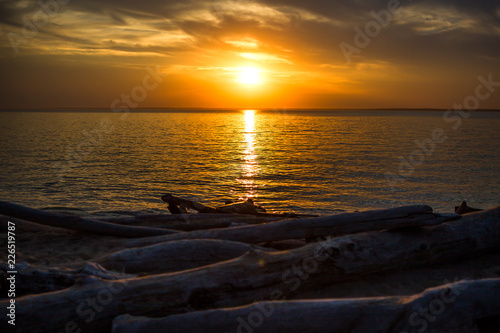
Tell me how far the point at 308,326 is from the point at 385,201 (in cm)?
1296

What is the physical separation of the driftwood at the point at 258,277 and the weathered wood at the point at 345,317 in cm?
45

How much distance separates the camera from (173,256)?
525 centimetres

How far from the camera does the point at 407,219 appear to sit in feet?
17.1

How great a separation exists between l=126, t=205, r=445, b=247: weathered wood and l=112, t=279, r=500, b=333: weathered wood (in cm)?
179

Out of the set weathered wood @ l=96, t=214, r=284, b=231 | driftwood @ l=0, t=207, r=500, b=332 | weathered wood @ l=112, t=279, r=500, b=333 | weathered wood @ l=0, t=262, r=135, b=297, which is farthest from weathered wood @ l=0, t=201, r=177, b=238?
weathered wood @ l=112, t=279, r=500, b=333

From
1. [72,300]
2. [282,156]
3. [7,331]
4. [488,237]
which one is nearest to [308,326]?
[72,300]

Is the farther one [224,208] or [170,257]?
[224,208]

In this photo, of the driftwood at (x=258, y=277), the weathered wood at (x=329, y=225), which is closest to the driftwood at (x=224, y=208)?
the weathered wood at (x=329, y=225)

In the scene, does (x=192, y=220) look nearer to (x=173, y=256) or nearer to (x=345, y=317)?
(x=173, y=256)

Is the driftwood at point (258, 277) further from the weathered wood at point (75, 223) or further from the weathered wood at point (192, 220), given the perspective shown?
the weathered wood at point (75, 223)

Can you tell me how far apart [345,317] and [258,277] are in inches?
48.7

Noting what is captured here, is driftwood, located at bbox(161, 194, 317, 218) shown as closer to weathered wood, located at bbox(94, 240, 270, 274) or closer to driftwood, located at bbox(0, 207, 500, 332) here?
weathered wood, located at bbox(94, 240, 270, 274)

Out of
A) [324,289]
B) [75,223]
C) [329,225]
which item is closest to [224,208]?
[75,223]

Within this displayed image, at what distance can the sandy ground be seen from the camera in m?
4.72
